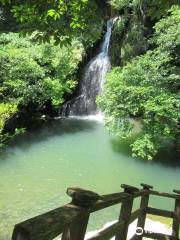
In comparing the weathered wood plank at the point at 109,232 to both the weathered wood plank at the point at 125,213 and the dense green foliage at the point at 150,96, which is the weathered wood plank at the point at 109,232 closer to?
the weathered wood plank at the point at 125,213

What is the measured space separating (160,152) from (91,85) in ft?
27.5

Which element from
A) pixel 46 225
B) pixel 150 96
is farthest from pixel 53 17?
pixel 150 96

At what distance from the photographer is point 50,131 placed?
684 inches

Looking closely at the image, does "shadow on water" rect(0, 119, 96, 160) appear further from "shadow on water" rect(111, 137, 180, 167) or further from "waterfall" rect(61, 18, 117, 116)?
"shadow on water" rect(111, 137, 180, 167)

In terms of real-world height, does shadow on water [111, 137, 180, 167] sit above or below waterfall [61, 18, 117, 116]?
below

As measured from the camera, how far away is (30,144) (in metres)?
15.1

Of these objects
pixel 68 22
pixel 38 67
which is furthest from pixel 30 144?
pixel 68 22

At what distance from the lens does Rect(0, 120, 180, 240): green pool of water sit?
29.8 ft

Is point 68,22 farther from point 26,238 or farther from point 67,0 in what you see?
point 26,238

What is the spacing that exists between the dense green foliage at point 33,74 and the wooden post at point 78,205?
1397cm

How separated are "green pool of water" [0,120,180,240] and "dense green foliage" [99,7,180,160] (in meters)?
0.91

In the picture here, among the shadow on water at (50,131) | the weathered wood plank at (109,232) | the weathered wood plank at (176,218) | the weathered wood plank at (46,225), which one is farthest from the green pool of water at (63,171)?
the weathered wood plank at (46,225)

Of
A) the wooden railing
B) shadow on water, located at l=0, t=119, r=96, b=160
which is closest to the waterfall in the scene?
shadow on water, located at l=0, t=119, r=96, b=160

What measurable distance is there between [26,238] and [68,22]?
3.46 metres
